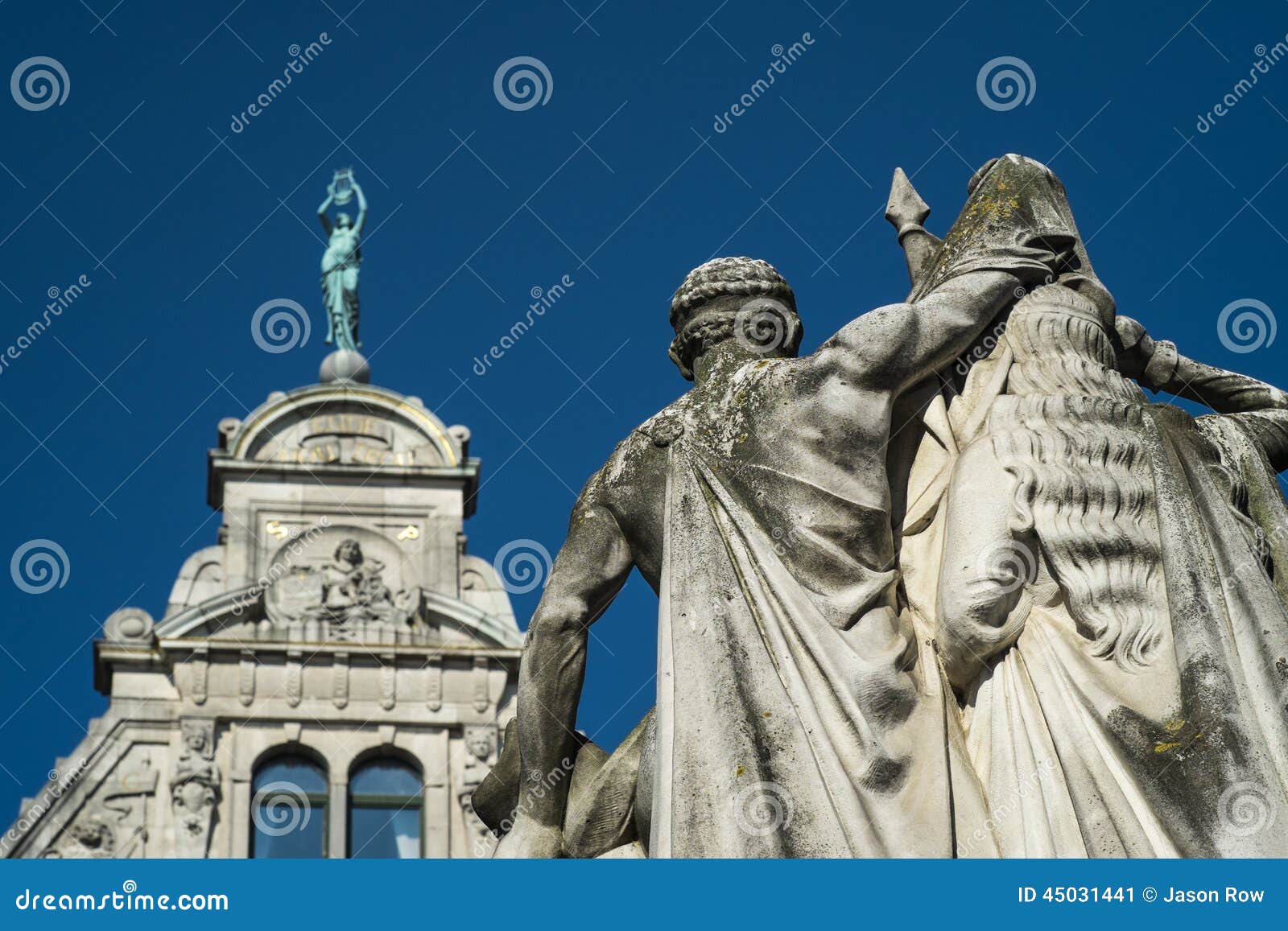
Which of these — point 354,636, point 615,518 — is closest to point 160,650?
point 354,636

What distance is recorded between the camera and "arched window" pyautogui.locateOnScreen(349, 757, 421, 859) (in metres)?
29.7

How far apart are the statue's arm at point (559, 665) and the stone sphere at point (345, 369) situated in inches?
1007

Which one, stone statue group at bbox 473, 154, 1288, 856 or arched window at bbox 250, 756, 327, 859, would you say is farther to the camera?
arched window at bbox 250, 756, 327, 859

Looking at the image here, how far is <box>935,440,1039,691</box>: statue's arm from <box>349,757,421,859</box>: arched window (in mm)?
21344

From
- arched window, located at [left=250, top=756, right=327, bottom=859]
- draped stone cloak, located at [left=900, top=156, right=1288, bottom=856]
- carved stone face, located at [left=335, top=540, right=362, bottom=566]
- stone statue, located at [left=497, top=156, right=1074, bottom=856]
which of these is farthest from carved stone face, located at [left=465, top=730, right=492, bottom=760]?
draped stone cloak, located at [left=900, top=156, right=1288, bottom=856]

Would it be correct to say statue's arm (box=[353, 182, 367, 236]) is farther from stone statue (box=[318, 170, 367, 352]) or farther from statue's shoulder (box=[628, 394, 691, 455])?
statue's shoulder (box=[628, 394, 691, 455])

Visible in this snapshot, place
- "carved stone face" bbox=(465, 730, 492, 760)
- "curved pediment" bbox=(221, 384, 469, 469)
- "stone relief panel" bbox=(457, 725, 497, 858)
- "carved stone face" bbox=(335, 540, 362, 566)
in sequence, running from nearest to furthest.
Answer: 1. "stone relief panel" bbox=(457, 725, 497, 858)
2. "carved stone face" bbox=(465, 730, 492, 760)
3. "carved stone face" bbox=(335, 540, 362, 566)
4. "curved pediment" bbox=(221, 384, 469, 469)

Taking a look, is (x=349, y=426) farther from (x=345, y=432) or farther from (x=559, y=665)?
(x=559, y=665)

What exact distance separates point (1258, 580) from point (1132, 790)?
2.67ft

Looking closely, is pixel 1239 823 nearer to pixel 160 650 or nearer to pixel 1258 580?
pixel 1258 580

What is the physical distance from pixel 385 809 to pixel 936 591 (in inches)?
863

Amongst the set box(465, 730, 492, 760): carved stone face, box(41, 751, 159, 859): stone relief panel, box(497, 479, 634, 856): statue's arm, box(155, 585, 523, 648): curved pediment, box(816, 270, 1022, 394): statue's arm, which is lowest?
box(497, 479, 634, 856): statue's arm

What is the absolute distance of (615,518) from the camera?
909 cm

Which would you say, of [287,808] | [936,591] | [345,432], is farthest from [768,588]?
[345,432]
